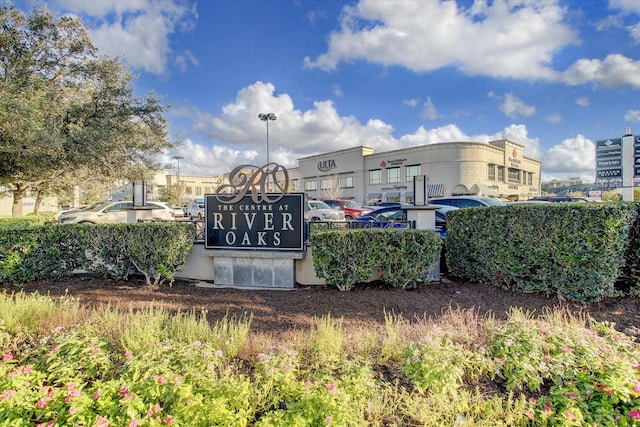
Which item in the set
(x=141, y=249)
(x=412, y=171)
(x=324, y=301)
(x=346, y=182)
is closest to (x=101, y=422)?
(x=324, y=301)

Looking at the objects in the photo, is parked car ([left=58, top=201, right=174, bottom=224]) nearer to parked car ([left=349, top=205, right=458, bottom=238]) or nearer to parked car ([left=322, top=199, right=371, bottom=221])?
parked car ([left=322, top=199, right=371, bottom=221])

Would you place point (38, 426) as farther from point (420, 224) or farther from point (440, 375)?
point (420, 224)

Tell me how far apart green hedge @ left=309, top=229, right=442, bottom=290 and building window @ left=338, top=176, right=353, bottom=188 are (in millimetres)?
50188

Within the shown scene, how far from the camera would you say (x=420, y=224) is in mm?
6785

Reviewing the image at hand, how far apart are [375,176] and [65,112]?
141 ft

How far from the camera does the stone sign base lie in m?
6.49

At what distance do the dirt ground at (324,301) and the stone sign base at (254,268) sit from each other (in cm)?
33

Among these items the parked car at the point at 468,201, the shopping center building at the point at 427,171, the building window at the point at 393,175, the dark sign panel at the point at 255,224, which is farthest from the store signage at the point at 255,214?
the building window at the point at 393,175

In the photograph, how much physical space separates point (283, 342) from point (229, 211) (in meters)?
3.81

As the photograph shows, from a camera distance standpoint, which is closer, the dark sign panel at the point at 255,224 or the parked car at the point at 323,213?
the dark sign panel at the point at 255,224

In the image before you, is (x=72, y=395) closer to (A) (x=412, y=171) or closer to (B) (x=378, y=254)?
(B) (x=378, y=254)

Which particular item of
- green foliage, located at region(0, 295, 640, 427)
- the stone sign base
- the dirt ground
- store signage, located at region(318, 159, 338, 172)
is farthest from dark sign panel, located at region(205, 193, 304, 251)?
store signage, located at region(318, 159, 338, 172)

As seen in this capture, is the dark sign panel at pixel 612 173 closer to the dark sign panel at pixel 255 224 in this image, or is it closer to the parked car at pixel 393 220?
the parked car at pixel 393 220

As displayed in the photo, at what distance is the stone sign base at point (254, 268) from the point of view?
6488 mm
